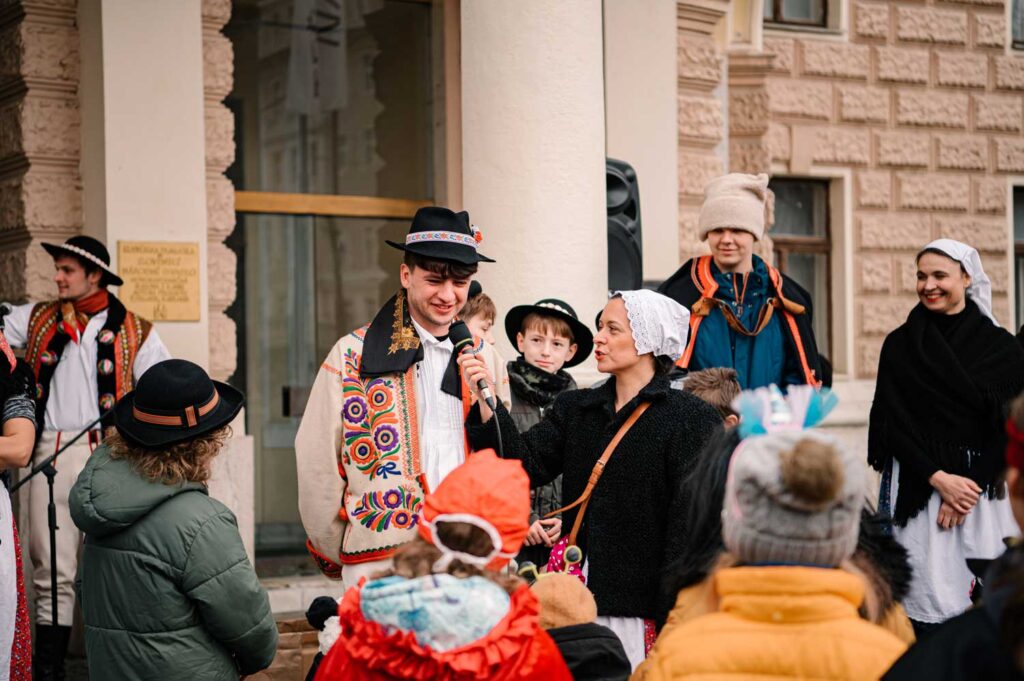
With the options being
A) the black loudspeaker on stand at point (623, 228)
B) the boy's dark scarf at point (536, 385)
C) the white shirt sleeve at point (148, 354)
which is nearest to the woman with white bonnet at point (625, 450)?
the boy's dark scarf at point (536, 385)

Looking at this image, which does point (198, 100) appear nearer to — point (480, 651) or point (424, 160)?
point (424, 160)

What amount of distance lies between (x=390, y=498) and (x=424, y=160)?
5751mm

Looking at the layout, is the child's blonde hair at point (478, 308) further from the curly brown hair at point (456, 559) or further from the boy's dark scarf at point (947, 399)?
the curly brown hair at point (456, 559)

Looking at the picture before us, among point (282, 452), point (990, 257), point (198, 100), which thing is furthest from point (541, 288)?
point (990, 257)

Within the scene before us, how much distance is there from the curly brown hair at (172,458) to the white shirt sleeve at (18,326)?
11.2ft

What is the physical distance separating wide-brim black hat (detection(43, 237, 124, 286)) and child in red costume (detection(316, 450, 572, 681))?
4.32 m

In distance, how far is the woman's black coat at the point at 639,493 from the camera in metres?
4.40

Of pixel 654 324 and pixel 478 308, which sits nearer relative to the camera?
pixel 654 324

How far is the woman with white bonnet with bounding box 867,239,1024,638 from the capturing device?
6.25 m

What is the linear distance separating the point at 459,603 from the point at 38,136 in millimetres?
5965

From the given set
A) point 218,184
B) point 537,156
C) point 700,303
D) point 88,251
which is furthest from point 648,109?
point 88,251

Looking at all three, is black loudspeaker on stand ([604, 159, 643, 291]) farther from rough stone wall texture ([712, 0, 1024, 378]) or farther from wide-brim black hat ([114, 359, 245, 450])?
wide-brim black hat ([114, 359, 245, 450])

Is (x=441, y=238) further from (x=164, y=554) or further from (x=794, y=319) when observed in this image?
(x=794, y=319)

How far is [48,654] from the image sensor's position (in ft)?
22.1
